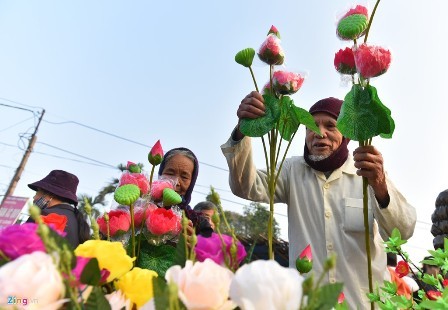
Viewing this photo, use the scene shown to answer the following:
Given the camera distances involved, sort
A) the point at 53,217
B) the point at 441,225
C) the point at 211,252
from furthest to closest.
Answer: the point at 441,225
the point at 53,217
the point at 211,252

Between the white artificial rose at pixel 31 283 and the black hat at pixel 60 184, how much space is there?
1.59 m

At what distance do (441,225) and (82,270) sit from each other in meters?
1.58

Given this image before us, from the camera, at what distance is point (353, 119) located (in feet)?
2.47

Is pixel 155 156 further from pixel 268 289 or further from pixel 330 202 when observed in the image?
pixel 330 202

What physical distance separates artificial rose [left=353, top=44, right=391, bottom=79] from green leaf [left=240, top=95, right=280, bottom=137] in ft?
0.53

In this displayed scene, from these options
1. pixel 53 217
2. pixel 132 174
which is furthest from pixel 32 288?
pixel 132 174

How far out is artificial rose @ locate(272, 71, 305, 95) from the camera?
792mm

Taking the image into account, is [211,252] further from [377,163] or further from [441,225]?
[441,225]

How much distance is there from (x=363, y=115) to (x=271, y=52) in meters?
0.21

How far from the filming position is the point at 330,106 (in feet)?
4.90

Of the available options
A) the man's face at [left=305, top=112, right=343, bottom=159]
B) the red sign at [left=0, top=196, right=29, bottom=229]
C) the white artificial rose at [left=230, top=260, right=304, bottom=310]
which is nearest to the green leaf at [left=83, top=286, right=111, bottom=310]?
the white artificial rose at [left=230, top=260, right=304, bottom=310]

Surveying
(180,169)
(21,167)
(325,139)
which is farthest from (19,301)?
(21,167)

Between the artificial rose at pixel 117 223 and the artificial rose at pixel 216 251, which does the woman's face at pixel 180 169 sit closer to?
the artificial rose at pixel 117 223

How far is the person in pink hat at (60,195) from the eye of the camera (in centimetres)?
166
